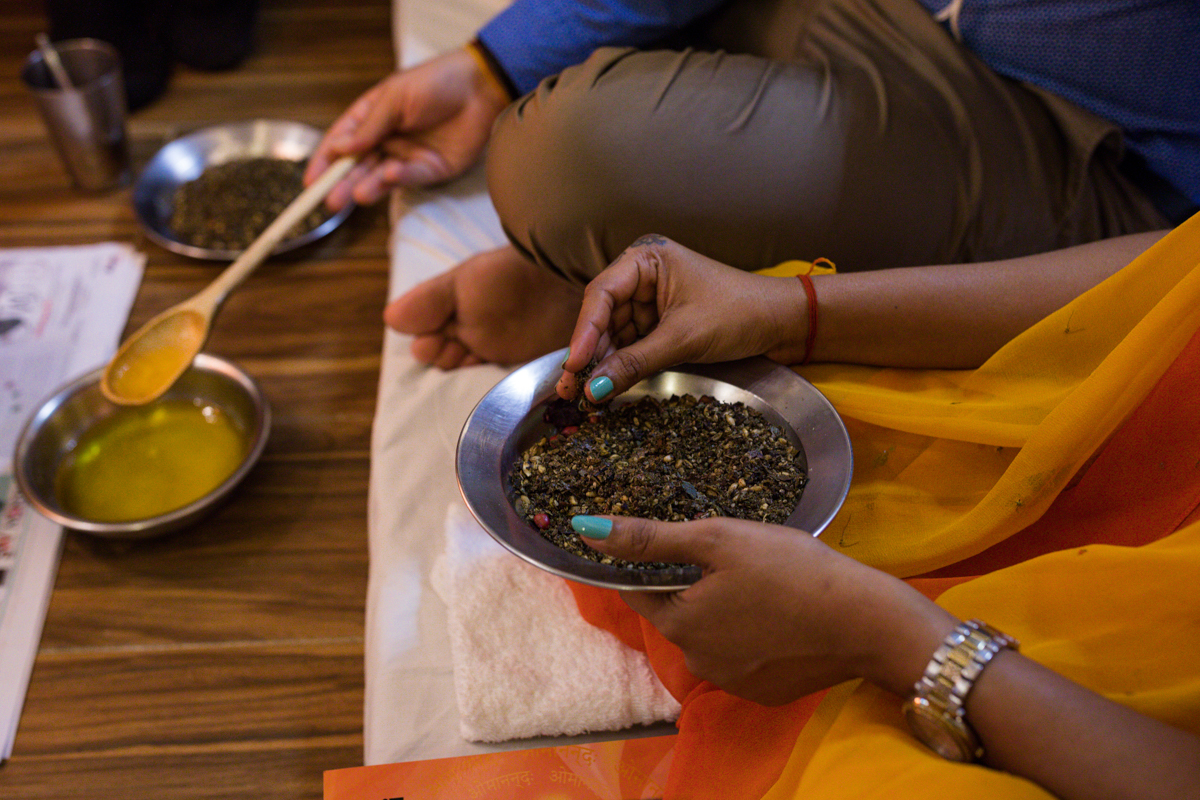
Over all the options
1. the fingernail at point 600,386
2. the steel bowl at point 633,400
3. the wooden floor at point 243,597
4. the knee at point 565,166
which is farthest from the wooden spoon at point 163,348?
the fingernail at point 600,386

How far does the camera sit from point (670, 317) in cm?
83

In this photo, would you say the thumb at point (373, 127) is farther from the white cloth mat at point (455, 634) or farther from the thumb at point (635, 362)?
the thumb at point (635, 362)

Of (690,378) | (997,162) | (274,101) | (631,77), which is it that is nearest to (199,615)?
(690,378)

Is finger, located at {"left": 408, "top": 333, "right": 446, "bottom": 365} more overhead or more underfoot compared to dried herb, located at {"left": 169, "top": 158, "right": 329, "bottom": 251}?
more overhead

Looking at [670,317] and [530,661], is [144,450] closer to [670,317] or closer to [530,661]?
[530,661]

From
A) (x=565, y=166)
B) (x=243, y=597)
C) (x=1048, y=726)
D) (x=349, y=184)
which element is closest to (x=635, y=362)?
(x=565, y=166)

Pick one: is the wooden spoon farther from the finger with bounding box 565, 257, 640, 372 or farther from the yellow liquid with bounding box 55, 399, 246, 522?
the finger with bounding box 565, 257, 640, 372

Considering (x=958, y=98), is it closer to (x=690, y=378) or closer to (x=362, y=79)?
(x=690, y=378)

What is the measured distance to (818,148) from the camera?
970mm

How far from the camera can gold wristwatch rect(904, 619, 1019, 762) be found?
589 millimetres

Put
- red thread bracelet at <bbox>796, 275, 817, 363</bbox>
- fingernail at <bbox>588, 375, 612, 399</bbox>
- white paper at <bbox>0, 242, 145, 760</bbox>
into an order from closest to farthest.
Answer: fingernail at <bbox>588, 375, 612, 399</bbox>
red thread bracelet at <bbox>796, 275, 817, 363</bbox>
white paper at <bbox>0, 242, 145, 760</bbox>

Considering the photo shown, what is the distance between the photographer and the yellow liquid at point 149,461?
1.12m

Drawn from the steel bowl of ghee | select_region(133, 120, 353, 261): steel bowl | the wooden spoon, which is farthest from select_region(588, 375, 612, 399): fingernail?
select_region(133, 120, 353, 261): steel bowl

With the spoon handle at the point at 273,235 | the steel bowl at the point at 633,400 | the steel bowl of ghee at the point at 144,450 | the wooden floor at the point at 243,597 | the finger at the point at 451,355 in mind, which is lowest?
the wooden floor at the point at 243,597
